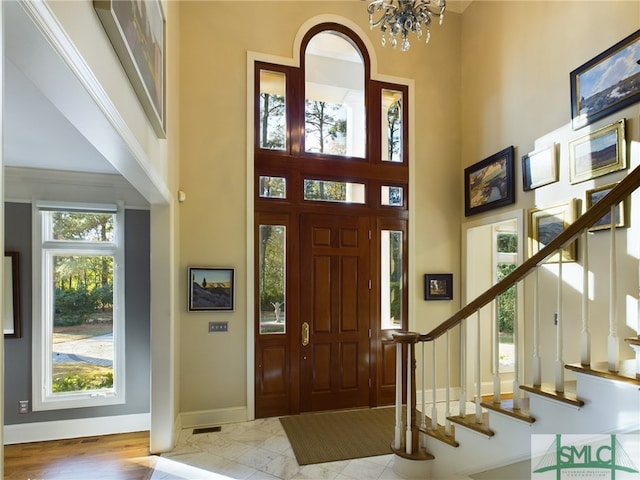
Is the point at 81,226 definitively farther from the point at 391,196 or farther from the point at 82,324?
the point at 391,196

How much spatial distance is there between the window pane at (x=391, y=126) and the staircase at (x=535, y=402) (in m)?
2.56

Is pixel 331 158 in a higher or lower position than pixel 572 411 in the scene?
higher

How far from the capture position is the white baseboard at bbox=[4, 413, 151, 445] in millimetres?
3555

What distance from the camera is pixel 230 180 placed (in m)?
4.12

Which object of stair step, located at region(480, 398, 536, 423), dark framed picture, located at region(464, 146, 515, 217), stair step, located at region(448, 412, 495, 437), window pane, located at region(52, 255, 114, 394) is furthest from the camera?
dark framed picture, located at region(464, 146, 515, 217)

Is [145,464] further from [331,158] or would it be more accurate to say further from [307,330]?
[331,158]

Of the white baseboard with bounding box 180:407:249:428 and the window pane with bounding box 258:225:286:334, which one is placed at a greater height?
the window pane with bounding box 258:225:286:334

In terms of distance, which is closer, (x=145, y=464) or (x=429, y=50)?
(x=145, y=464)

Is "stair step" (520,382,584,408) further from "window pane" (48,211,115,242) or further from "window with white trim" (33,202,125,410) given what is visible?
"window pane" (48,211,115,242)

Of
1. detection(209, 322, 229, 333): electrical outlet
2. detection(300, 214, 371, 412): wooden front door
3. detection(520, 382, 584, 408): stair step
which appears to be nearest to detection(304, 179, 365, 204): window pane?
detection(300, 214, 371, 412): wooden front door

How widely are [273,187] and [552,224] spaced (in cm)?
290

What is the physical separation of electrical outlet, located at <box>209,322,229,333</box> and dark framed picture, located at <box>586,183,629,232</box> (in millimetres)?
3536

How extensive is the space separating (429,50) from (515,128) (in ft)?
5.50

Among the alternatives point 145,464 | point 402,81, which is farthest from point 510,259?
point 145,464
